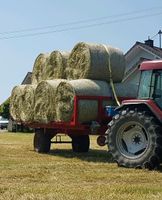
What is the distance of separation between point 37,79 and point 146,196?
31.6 ft

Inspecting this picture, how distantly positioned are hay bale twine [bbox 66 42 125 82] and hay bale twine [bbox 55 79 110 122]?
0.99 feet

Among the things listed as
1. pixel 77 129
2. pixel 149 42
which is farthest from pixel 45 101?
pixel 149 42

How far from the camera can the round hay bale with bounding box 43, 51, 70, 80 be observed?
49.1ft

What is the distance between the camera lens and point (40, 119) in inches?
576

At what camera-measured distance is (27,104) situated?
51.6 feet

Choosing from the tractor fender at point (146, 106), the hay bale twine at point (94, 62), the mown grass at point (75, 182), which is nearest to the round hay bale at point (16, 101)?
the hay bale twine at point (94, 62)

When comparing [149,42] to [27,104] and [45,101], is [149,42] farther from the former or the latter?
[45,101]

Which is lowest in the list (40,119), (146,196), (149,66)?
(146,196)

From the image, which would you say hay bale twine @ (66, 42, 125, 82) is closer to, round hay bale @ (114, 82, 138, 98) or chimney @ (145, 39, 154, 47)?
round hay bale @ (114, 82, 138, 98)

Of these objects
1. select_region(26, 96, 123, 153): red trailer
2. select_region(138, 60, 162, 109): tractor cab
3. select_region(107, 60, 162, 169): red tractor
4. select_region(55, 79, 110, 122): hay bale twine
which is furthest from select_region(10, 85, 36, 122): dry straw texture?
select_region(138, 60, 162, 109): tractor cab

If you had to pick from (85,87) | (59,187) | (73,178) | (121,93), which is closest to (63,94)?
(85,87)

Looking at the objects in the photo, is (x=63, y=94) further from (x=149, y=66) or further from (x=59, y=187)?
(x=59, y=187)

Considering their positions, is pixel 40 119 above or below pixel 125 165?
above

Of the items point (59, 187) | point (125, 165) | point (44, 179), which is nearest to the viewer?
point (59, 187)
